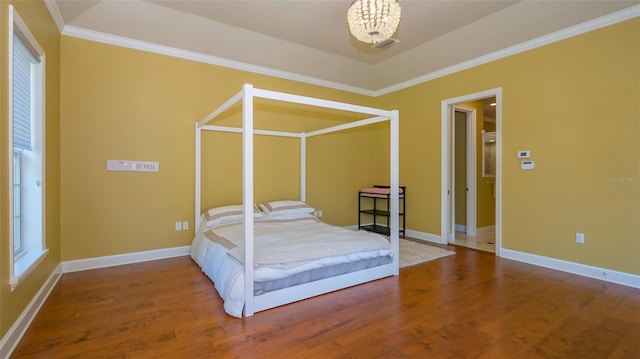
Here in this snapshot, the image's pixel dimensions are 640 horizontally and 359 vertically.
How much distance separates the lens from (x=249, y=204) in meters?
2.25

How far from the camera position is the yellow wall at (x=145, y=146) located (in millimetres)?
3176

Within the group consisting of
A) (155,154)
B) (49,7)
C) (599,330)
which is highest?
(49,7)

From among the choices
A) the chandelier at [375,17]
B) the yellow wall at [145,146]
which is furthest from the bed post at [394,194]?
the yellow wall at [145,146]

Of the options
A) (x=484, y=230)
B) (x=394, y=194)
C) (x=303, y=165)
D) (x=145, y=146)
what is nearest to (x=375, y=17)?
(x=394, y=194)

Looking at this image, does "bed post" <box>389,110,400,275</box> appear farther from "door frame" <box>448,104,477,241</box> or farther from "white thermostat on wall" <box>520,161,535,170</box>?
"door frame" <box>448,104,477,241</box>

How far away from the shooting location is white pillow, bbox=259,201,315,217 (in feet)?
13.4

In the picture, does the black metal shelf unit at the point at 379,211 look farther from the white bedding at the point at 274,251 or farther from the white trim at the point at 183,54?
the white trim at the point at 183,54

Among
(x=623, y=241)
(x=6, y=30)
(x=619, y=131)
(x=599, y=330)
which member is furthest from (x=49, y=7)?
(x=623, y=241)

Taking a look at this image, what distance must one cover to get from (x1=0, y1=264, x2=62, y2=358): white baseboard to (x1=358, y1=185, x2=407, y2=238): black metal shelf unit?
4.25 meters

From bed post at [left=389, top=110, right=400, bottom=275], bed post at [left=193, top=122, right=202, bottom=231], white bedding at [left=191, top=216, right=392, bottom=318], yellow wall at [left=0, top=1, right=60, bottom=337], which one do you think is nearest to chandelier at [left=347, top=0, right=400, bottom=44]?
bed post at [left=389, top=110, right=400, bottom=275]

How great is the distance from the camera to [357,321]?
2.14m

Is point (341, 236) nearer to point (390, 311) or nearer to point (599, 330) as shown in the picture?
point (390, 311)

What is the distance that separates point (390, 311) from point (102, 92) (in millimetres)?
3857

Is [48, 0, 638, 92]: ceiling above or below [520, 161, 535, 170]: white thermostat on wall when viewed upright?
above
